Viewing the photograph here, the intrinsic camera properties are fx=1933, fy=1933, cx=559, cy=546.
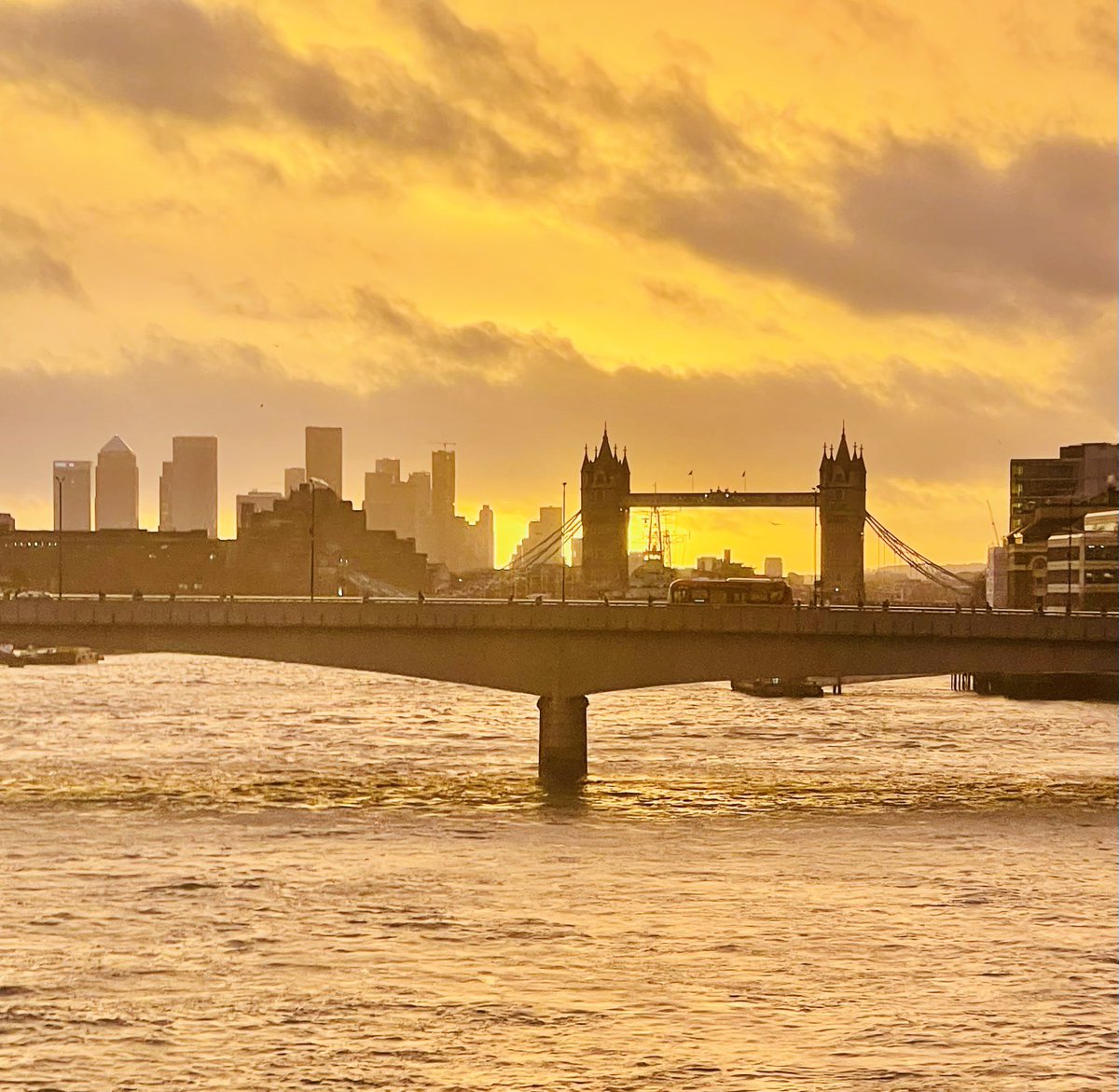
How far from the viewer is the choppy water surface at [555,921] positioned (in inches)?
1583

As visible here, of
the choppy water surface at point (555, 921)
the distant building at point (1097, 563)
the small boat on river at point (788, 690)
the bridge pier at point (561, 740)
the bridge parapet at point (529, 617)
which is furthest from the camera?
the distant building at point (1097, 563)

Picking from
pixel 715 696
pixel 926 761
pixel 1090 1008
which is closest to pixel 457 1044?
pixel 1090 1008

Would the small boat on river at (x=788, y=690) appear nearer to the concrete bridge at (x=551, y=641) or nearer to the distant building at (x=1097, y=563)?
the distant building at (x=1097, y=563)

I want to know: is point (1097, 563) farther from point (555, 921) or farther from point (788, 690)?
point (555, 921)

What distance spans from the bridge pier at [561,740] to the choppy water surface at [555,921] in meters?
2.09

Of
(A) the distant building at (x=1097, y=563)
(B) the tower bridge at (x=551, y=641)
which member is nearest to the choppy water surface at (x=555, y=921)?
(B) the tower bridge at (x=551, y=641)

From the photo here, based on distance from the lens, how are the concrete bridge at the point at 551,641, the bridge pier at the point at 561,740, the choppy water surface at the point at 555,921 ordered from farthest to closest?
the bridge pier at the point at 561,740 → the concrete bridge at the point at 551,641 → the choppy water surface at the point at 555,921

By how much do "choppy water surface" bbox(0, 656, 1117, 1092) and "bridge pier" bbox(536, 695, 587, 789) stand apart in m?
2.09

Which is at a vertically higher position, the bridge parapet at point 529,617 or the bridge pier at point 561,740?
the bridge parapet at point 529,617

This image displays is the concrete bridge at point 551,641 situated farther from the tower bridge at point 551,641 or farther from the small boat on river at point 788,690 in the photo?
the small boat on river at point 788,690

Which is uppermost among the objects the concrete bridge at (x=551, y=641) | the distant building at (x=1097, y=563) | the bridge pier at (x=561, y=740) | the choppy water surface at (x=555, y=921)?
the distant building at (x=1097, y=563)

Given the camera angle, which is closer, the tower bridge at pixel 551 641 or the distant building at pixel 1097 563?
the tower bridge at pixel 551 641

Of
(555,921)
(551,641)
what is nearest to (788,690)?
(551,641)

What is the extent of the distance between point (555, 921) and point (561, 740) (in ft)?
107
